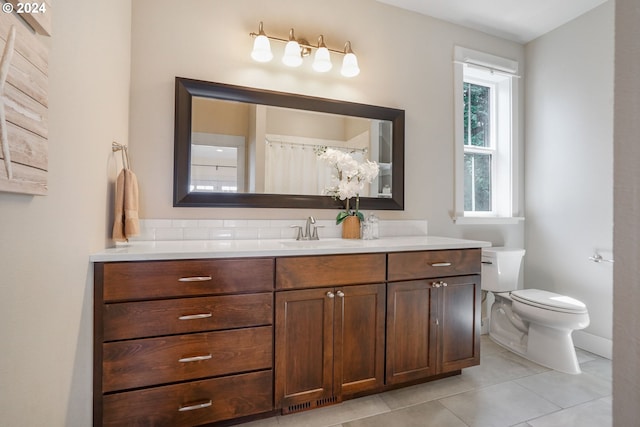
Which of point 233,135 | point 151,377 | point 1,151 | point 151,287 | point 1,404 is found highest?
point 233,135

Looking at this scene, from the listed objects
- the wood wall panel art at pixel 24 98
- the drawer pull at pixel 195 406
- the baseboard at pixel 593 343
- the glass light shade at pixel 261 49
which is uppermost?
the glass light shade at pixel 261 49

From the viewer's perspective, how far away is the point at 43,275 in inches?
35.1

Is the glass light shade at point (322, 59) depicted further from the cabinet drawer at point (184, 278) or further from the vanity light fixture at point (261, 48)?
the cabinet drawer at point (184, 278)

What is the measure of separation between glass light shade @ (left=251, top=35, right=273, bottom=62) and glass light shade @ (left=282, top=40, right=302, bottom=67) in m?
0.11

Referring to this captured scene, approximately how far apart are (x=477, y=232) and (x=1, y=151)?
2884mm

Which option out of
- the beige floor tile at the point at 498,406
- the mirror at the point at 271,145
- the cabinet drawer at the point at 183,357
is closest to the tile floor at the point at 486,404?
the beige floor tile at the point at 498,406

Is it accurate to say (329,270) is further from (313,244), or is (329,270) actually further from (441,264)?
(441,264)

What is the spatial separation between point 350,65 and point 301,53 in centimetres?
35

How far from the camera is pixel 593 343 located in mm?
2359

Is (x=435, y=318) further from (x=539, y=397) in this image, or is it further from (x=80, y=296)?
(x=80, y=296)

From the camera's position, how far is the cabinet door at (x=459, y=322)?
186 centimetres

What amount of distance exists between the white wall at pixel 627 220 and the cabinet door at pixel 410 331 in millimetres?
1304

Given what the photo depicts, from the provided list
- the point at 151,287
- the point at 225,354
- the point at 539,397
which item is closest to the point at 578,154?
the point at 539,397

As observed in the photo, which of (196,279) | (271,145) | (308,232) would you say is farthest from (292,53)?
(196,279)
